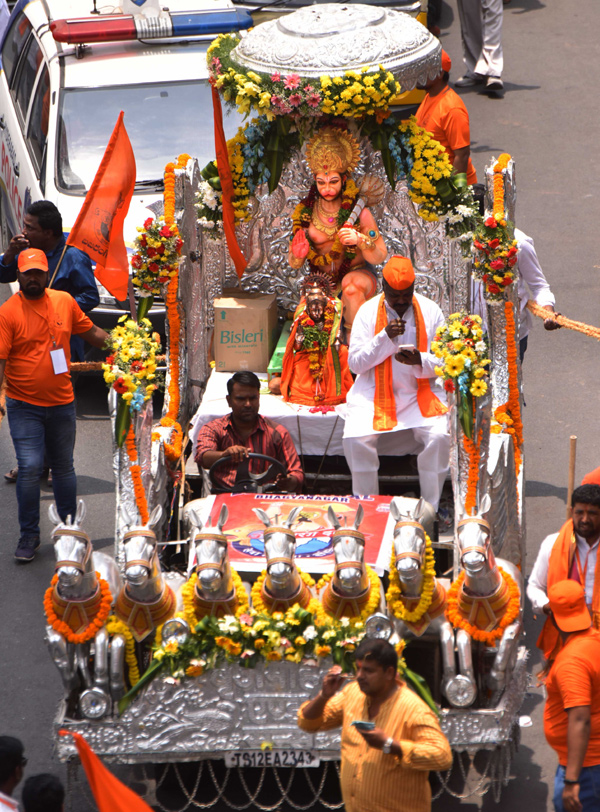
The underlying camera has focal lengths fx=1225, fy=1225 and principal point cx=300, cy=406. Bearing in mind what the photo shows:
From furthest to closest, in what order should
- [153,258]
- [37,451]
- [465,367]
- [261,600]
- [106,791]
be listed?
[37,451]
[153,258]
[465,367]
[261,600]
[106,791]

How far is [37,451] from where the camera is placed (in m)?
8.30

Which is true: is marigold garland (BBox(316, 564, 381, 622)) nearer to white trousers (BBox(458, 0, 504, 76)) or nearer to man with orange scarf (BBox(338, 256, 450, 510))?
man with orange scarf (BBox(338, 256, 450, 510))

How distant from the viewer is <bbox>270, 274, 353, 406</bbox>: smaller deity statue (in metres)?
8.36

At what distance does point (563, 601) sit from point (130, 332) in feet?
10.0

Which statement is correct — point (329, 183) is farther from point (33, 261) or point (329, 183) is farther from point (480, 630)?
point (480, 630)

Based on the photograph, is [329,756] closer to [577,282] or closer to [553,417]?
[553,417]

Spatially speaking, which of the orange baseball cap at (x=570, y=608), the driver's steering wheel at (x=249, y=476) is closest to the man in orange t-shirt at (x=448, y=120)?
the driver's steering wheel at (x=249, y=476)

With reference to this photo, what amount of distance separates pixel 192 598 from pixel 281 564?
497 mm

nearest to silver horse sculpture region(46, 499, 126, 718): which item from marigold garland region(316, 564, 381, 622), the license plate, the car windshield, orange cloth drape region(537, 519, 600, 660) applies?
the license plate

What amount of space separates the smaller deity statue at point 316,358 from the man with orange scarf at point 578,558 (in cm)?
275

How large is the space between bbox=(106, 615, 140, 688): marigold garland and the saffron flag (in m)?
2.65

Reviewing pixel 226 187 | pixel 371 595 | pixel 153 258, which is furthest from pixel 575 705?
pixel 226 187

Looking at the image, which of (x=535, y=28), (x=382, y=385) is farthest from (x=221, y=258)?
(x=535, y=28)

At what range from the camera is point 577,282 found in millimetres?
12523
